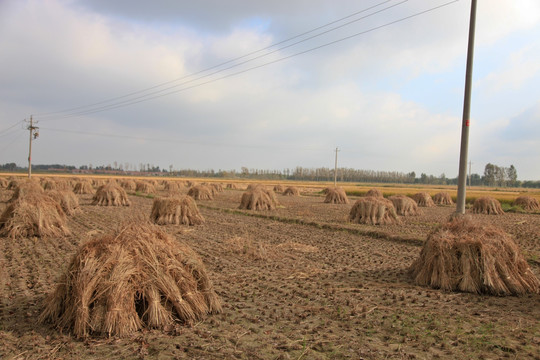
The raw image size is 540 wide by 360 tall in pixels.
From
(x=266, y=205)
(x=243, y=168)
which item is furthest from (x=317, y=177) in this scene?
(x=266, y=205)

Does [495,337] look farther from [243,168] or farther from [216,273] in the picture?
[243,168]

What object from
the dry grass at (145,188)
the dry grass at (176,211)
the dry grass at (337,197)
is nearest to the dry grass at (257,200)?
the dry grass at (176,211)

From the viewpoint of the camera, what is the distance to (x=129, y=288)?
183 inches

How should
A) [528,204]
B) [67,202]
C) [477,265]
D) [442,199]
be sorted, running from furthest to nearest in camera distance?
[442,199] → [528,204] → [67,202] → [477,265]

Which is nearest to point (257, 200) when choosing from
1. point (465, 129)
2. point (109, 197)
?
point (109, 197)

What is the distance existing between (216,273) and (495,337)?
5.13 m

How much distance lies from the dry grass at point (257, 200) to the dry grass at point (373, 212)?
24.1 ft

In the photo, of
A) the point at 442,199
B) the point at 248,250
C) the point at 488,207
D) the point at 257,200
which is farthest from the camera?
the point at 442,199

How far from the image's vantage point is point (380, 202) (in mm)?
16953

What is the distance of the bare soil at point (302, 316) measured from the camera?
4.11m

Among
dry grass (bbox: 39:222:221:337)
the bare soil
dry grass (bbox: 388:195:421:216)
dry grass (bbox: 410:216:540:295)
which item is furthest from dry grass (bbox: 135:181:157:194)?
dry grass (bbox: 410:216:540:295)

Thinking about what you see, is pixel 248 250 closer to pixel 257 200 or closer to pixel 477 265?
pixel 477 265

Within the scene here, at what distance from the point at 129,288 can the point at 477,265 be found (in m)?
5.92

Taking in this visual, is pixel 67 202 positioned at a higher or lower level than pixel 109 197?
higher
